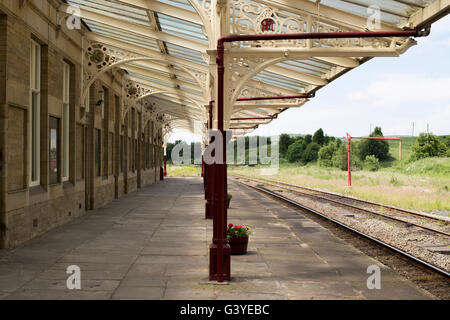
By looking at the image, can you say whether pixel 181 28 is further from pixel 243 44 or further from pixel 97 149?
pixel 97 149

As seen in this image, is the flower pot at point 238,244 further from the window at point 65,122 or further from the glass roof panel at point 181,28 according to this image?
the glass roof panel at point 181,28

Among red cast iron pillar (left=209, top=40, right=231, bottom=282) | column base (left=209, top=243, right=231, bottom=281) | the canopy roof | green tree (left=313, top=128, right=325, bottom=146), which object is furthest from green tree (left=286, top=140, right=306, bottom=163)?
column base (left=209, top=243, right=231, bottom=281)

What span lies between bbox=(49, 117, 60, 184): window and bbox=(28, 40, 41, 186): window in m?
0.78

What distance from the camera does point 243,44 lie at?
9664 millimetres

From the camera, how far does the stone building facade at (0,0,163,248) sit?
1012cm

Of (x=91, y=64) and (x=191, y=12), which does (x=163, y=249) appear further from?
(x=91, y=64)

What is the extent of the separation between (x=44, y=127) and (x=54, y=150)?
1279 mm

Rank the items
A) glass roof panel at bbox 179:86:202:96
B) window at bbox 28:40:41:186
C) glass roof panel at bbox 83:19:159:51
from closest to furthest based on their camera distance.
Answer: window at bbox 28:40:41:186 → glass roof panel at bbox 83:19:159:51 → glass roof panel at bbox 179:86:202:96

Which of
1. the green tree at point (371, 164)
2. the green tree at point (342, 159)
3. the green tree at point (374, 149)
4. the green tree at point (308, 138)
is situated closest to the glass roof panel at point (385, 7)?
the green tree at point (371, 164)

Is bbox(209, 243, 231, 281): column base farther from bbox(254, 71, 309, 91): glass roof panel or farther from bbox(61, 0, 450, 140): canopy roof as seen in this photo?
bbox(254, 71, 309, 91): glass roof panel

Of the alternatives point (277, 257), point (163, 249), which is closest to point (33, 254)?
point (163, 249)

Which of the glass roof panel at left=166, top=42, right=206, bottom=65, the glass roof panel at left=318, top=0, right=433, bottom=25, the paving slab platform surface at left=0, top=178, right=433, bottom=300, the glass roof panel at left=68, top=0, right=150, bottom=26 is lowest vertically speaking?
the paving slab platform surface at left=0, top=178, right=433, bottom=300

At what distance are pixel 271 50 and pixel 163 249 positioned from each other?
14.8ft

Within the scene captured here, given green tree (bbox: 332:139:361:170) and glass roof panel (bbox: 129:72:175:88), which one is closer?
glass roof panel (bbox: 129:72:175:88)
